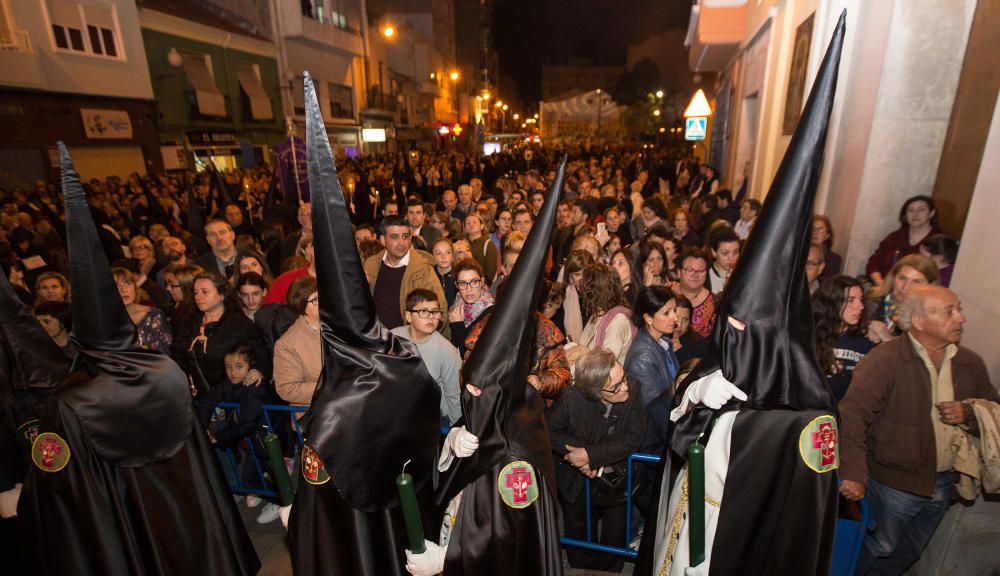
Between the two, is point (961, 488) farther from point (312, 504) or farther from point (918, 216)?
point (312, 504)

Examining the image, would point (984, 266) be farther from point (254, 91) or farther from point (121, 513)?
point (254, 91)

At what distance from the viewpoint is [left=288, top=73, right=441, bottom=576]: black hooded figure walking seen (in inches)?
81.8

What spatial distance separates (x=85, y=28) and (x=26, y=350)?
18.4 metres

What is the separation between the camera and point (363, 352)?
2232mm

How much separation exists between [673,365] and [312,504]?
2767mm

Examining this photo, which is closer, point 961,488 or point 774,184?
point 774,184

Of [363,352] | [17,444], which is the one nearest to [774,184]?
[363,352]

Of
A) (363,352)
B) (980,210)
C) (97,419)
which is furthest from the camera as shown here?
(980,210)

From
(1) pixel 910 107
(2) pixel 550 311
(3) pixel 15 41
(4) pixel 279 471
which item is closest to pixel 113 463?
(4) pixel 279 471

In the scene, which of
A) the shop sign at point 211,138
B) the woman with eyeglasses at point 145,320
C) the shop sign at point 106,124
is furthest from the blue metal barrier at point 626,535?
the shop sign at point 211,138

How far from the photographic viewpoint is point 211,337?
14.0 feet

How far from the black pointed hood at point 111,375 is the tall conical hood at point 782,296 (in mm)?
2951

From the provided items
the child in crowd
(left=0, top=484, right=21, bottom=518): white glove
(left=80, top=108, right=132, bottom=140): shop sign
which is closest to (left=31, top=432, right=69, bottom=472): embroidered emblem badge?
(left=0, top=484, right=21, bottom=518): white glove

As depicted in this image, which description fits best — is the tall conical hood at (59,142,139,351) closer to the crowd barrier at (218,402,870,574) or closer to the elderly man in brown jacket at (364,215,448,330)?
the crowd barrier at (218,402,870,574)
